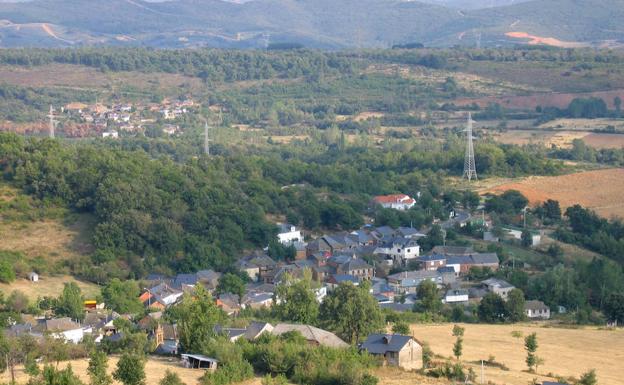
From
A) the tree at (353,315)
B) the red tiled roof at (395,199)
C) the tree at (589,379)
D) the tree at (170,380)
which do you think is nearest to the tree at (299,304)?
the tree at (353,315)

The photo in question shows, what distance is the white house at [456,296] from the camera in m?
38.3

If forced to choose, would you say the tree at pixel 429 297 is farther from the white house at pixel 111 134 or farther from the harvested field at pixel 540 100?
the harvested field at pixel 540 100

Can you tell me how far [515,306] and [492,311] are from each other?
651 mm

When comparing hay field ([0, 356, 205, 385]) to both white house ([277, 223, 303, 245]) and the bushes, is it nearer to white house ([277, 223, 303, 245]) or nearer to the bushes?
the bushes

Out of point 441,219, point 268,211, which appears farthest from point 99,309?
point 441,219

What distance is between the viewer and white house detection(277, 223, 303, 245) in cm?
Answer: 4581

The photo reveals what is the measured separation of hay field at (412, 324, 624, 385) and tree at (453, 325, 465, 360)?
0.60ft

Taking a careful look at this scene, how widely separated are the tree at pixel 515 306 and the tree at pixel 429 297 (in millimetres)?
2076

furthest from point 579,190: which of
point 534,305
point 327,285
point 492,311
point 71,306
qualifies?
point 71,306

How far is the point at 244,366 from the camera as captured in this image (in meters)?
25.0

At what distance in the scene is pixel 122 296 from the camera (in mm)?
36062

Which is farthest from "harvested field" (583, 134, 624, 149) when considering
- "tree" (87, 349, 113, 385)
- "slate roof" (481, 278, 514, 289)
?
"tree" (87, 349, 113, 385)

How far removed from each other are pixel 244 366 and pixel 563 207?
2965cm

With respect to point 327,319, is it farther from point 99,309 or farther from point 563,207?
point 563,207
